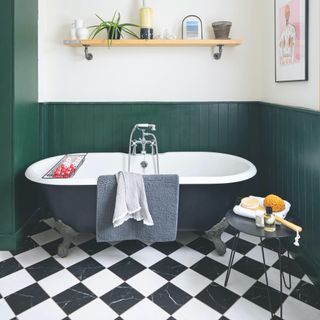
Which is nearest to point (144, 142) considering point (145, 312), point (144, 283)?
point (144, 283)

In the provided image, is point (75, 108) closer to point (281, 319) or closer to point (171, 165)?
point (171, 165)

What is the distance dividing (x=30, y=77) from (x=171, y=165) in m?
1.47

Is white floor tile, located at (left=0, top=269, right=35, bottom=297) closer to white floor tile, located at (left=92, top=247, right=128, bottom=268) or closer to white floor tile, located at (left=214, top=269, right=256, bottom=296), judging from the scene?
white floor tile, located at (left=92, top=247, right=128, bottom=268)

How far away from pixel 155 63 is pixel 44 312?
234cm

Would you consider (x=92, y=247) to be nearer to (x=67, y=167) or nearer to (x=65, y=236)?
(x=65, y=236)

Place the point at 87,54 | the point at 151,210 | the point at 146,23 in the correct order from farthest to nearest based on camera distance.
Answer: the point at 87,54, the point at 146,23, the point at 151,210

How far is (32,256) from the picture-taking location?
245cm

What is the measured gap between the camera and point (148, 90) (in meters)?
3.23

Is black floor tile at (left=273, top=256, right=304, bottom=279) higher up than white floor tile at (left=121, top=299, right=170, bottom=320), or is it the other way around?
black floor tile at (left=273, top=256, right=304, bottom=279)

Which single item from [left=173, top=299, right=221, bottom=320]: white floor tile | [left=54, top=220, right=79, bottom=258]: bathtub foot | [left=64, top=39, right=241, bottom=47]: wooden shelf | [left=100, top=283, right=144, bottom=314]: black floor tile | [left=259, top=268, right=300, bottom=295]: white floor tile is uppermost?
[left=64, top=39, right=241, bottom=47]: wooden shelf

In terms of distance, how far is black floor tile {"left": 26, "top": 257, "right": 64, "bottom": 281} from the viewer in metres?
2.19

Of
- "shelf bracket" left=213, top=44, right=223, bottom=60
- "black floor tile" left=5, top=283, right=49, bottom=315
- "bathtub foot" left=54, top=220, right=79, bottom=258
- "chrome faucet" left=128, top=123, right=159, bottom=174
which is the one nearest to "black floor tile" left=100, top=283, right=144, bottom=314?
"black floor tile" left=5, top=283, right=49, bottom=315

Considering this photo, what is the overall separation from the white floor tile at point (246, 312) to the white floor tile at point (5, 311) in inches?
46.7

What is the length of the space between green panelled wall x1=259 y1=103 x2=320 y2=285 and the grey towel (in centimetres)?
87
